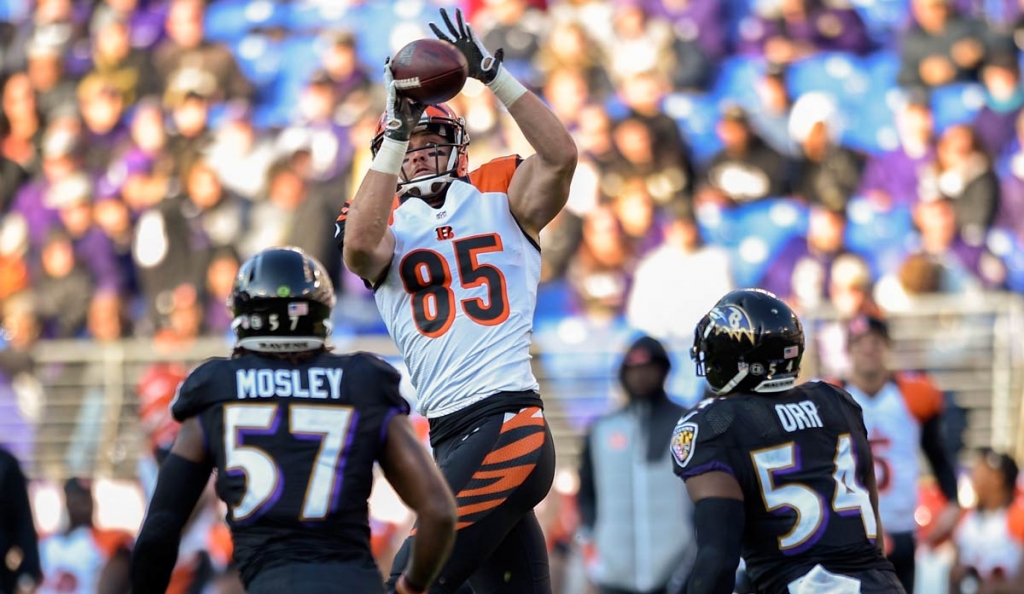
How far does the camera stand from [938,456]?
8.53 metres

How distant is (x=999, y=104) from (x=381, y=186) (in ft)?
28.8

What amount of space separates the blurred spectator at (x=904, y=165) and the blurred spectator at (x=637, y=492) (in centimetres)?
391

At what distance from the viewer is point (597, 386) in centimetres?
1225

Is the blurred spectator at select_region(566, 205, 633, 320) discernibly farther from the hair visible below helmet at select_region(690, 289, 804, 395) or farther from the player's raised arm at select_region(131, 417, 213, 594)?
the player's raised arm at select_region(131, 417, 213, 594)

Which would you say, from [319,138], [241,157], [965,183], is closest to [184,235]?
[241,157]

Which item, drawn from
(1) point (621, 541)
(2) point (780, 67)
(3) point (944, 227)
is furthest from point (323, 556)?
(2) point (780, 67)

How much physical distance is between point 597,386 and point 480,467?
682 cm

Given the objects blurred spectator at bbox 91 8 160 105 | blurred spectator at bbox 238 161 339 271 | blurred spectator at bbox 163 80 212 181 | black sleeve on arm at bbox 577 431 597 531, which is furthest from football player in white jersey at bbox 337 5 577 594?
blurred spectator at bbox 91 8 160 105

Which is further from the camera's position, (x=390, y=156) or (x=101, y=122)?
(x=101, y=122)

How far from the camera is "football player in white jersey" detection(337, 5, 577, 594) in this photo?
550 cm

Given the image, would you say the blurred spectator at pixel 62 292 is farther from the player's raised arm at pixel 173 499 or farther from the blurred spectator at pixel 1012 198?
the player's raised arm at pixel 173 499

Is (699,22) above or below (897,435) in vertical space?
above

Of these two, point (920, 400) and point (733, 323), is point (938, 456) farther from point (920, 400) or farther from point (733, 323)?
point (733, 323)

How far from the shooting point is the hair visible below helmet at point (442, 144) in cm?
586
